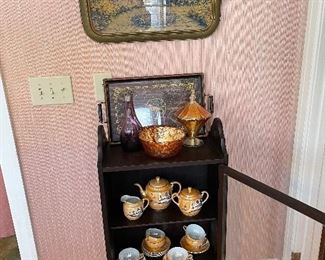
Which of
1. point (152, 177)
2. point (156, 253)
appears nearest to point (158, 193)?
point (152, 177)

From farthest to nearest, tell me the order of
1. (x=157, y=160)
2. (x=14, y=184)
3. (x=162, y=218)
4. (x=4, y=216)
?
(x=4, y=216)
(x=14, y=184)
(x=162, y=218)
(x=157, y=160)

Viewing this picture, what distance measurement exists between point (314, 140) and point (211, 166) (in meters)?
0.41

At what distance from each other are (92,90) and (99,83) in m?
0.04

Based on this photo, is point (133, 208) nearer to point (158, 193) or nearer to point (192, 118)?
point (158, 193)

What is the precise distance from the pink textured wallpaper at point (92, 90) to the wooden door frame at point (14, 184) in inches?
1.0

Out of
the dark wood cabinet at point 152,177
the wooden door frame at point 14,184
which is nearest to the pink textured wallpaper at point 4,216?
the wooden door frame at point 14,184

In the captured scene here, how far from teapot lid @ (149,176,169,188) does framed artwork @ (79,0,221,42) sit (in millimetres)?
503

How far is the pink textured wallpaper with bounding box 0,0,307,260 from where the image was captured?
1.39 m

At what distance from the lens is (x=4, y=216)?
2.24 meters

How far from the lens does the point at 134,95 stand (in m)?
1.46

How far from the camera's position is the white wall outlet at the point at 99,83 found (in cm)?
144

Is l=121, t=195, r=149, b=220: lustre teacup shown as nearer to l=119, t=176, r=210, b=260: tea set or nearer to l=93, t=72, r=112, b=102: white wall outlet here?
l=119, t=176, r=210, b=260: tea set

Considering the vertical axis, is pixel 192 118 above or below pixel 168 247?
above

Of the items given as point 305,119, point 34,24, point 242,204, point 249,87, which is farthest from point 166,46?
point 242,204
